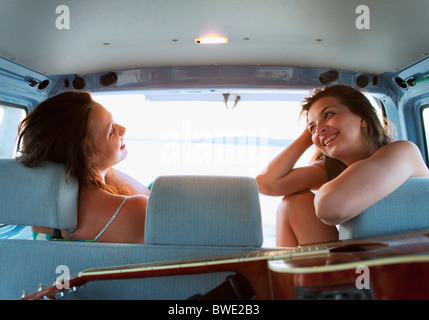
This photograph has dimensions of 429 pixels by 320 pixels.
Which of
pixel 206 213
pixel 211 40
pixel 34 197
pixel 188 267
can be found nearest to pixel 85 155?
pixel 34 197

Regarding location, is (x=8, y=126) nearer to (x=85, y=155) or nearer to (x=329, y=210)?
(x=85, y=155)

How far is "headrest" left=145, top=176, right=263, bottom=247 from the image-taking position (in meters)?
1.54

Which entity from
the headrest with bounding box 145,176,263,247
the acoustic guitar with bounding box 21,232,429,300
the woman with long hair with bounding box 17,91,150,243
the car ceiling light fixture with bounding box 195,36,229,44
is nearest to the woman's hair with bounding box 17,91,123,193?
the woman with long hair with bounding box 17,91,150,243

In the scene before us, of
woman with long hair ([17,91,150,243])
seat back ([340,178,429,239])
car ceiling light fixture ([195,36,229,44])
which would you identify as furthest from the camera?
car ceiling light fixture ([195,36,229,44])

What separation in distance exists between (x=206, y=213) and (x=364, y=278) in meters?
0.68

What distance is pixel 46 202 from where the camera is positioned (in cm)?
165

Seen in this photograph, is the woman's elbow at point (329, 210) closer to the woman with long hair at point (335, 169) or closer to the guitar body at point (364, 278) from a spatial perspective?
the woman with long hair at point (335, 169)

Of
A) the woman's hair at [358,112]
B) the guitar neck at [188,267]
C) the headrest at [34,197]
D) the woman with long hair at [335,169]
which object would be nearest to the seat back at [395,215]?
the woman with long hair at [335,169]

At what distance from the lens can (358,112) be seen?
2.20 m

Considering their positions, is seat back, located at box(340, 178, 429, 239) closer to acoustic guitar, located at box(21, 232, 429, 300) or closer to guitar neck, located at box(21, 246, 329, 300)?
acoustic guitar, located at box(21, 232, 429, 300)

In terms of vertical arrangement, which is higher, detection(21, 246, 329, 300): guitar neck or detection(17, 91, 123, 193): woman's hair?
detection(17, 91, 123, 193): woman's hair
